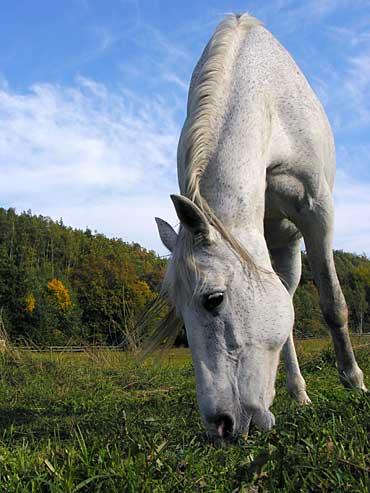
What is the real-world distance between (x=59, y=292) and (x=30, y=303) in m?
11.8

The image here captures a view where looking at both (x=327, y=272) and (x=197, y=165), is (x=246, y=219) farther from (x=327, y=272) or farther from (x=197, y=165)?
(x=327, y=272)

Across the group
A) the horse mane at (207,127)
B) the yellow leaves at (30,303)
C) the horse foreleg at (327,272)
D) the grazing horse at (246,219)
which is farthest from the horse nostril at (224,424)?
the yellow leaves at (30,303)

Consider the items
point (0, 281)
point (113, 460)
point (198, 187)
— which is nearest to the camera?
point (113, 460)

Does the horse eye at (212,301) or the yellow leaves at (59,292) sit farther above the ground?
the yellow leaves at (59,292)

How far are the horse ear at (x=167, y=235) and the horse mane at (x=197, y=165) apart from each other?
25cm

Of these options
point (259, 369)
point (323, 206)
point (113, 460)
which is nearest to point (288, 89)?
point (323, 206)

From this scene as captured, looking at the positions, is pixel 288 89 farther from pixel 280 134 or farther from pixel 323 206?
pixel 323 206

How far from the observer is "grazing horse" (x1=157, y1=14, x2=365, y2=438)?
8.98 feet

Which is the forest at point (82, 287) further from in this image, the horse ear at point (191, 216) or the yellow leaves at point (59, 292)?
the horse ear at point (191, 216)

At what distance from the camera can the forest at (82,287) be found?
869cm

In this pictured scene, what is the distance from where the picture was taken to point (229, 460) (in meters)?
2.08

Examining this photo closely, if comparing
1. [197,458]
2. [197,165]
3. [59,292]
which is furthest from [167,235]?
[59,292]

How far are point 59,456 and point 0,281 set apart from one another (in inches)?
1783

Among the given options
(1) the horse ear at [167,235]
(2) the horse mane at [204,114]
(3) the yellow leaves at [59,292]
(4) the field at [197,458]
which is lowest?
(4) the field at [197,458]
